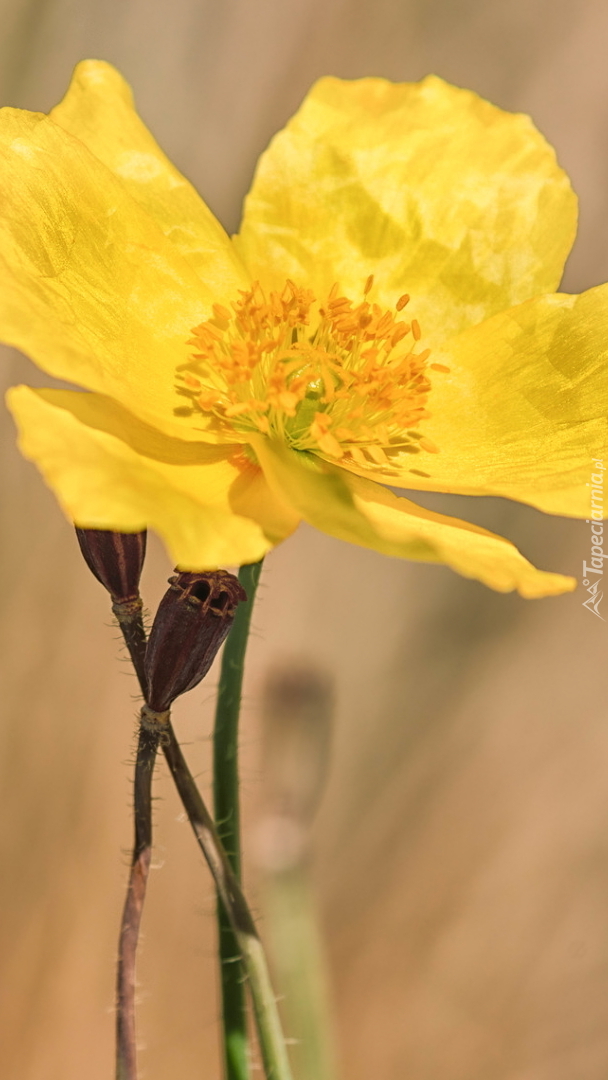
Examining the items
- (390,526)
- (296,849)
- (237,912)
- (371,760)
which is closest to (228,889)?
(237,912)

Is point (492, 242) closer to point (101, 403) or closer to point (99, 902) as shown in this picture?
point (101, 403)

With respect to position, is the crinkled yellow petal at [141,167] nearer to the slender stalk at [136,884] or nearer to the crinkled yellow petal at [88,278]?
the crinkled yellow petal at [88,278]

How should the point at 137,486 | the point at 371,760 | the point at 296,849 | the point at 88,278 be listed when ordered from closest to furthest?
the point at 137,486 < the point at 88,278 < the point at 296,849 < the point at 371,760

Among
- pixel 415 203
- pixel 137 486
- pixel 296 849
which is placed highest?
pixel 415 203

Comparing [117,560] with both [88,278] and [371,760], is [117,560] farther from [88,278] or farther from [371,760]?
[371,760]

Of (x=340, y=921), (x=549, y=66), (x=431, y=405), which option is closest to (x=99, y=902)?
(x=340, y=921)

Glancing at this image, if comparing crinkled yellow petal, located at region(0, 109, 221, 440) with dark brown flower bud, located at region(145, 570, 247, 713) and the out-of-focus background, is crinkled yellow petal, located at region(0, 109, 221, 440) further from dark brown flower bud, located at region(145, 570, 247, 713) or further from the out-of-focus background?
the out-of-focus background

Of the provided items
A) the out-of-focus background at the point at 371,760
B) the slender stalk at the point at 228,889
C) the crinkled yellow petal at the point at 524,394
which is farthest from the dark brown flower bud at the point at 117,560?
the out-of-focus background at the point at 371,760
